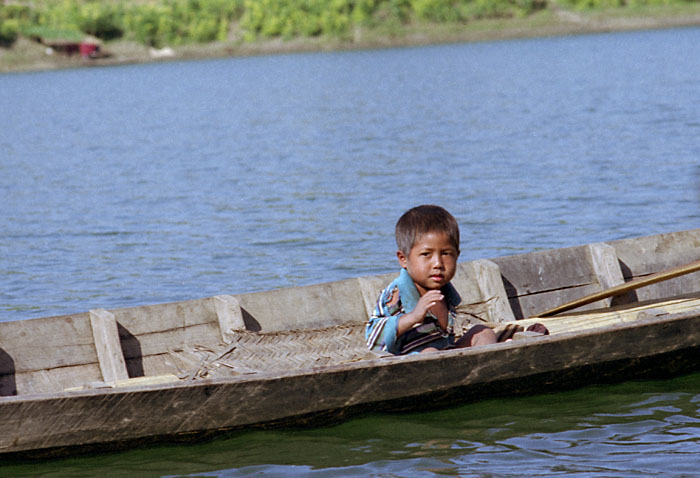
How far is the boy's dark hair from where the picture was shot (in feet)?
18.7

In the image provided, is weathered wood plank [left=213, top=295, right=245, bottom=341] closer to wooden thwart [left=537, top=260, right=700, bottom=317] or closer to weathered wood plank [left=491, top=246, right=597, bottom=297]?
weathered wood plank [left=491, top=246, right=597, bottom=297]

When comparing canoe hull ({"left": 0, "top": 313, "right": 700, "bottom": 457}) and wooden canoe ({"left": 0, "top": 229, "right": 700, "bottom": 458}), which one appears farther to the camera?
wooden canoe ({"left": 0, "top": 229, "right": 700, "bottom": 458})

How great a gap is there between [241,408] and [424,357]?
110cm

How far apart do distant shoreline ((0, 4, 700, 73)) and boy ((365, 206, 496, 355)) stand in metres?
83.6

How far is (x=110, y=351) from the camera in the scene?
6445 millimetres

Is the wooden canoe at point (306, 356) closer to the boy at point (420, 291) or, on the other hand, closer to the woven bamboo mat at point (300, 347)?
the woven bamboo mat at point (300, 347)

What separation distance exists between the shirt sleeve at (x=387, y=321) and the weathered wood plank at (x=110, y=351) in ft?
5.43

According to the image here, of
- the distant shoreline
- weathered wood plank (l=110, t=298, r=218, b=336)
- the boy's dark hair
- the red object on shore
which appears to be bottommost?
weathered wood plank (l=110, t=298, r=218, b=336)

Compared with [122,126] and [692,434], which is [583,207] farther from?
[122,126]

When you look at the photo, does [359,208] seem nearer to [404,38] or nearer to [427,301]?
[427,301]

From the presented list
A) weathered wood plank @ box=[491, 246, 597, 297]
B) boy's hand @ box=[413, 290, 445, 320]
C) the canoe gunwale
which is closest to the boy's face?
boy's hand @ box=[413, 290, 445, 320]

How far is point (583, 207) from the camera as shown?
13.7 metres

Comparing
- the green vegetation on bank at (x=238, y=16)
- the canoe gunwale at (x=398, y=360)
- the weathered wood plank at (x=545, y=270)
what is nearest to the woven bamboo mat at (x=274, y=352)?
the canoe gunwale at (x=398, y=360)

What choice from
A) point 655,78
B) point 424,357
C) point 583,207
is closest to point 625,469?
point 424,357
